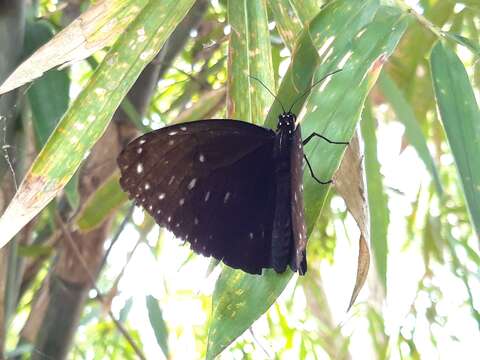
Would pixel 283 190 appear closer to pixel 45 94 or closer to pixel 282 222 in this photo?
pixel 282 222

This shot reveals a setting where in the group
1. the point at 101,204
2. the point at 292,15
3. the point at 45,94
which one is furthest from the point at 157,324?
the point at 292,15

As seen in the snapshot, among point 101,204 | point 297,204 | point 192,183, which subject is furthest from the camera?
point 101,204

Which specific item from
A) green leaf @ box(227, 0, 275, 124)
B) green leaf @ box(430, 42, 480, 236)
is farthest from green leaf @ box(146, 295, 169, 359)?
green leaf @ box(430, 42, 480, 236)

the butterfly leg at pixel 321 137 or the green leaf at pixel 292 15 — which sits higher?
the green leaf at pixel 292 15

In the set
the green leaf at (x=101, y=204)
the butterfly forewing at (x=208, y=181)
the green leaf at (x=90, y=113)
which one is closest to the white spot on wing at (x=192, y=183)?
the butterfly forewing at (x=208, y=181)

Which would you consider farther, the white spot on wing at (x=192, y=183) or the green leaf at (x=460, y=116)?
the white spot on wing at (x=192, y=183)

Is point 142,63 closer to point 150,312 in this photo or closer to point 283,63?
point 150,312

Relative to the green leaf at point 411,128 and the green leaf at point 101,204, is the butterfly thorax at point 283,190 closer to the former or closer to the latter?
the green leaf at point 411,128
